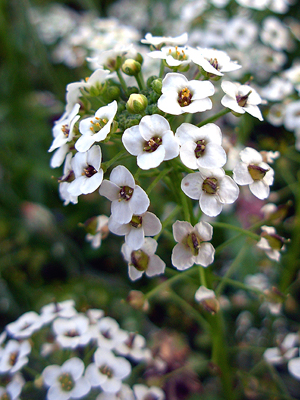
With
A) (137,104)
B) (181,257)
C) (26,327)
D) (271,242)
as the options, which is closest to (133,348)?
(26,327)

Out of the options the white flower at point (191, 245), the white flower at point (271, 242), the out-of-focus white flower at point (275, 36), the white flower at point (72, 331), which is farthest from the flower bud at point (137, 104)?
the out-of-focus white flower at point (275, 36)

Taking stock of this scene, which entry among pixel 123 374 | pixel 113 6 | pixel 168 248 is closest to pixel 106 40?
pixel 168 248

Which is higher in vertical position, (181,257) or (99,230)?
(181,257)

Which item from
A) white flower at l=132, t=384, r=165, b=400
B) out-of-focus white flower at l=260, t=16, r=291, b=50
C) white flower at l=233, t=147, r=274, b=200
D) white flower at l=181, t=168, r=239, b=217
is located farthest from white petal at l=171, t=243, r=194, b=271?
out-of-focus white flower at l=260, t=16, r=291, b=50

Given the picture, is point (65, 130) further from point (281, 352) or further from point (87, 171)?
point (281, 352)

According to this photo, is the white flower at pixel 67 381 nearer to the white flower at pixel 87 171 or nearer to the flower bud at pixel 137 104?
the white flower at pixel 87 171

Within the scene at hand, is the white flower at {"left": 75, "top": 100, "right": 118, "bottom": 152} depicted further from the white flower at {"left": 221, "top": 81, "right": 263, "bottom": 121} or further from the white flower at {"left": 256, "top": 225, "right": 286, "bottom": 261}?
the white flower at {"left": 256, "top": 225, "right": 286, "bottom": 261}
